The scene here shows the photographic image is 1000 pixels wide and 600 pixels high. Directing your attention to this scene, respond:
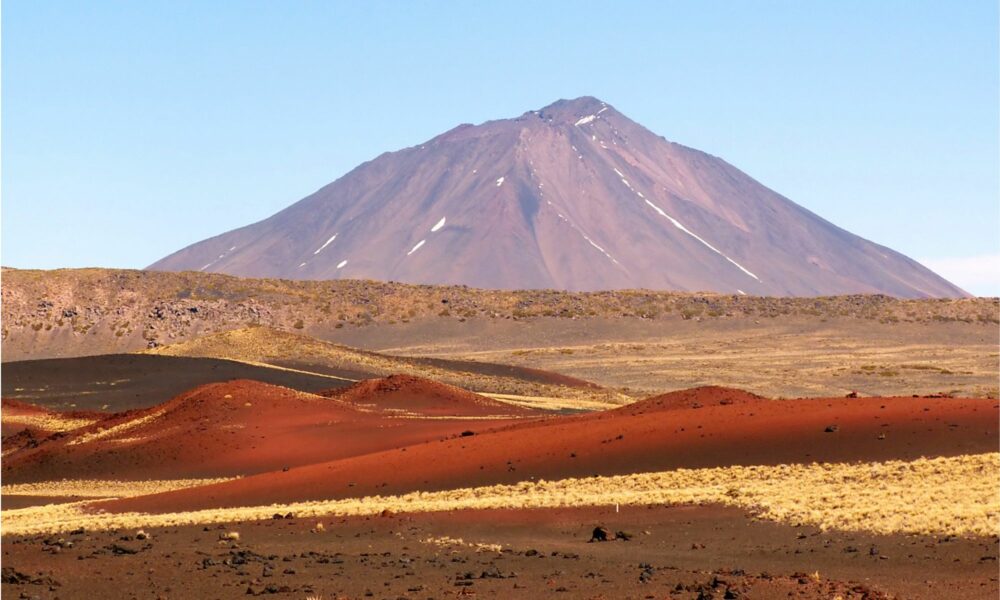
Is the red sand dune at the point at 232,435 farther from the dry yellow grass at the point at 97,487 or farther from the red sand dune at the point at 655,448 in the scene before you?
the red sand dune at the point at 655,448

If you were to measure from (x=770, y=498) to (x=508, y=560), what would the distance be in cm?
790

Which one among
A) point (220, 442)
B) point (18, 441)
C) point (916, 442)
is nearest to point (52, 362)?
point (18, 441)

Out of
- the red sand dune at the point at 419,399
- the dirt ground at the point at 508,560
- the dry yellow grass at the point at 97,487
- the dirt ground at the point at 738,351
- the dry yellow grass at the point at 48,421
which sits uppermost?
the dirt ground at the point at 738,351

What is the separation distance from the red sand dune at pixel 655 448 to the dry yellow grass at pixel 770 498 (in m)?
1.38

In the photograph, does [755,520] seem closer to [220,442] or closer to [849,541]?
[849,541]

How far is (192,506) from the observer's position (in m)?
33.6

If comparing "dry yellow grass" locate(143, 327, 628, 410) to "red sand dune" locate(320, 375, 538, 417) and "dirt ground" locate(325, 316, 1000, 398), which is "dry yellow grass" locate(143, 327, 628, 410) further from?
"red sand dune" locate(320, 375, 538, 417)

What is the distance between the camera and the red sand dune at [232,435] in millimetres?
45031

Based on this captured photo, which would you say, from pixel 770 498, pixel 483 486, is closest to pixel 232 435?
pixel 483 486

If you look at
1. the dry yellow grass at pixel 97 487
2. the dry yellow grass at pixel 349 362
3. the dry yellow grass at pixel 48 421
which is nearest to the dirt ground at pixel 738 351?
the dry yellow grass at pixel 349 362

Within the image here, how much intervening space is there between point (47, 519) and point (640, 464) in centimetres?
1437

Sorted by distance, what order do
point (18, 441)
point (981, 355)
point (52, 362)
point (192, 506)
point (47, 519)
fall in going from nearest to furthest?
point (47, 519)
point (192, 506)
point (18, 441)
point (52, 362)
point (981, 355)

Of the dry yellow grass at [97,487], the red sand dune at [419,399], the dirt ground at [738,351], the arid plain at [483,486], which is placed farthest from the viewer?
the dirt ground at [738,351]

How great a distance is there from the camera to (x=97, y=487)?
4281cm
